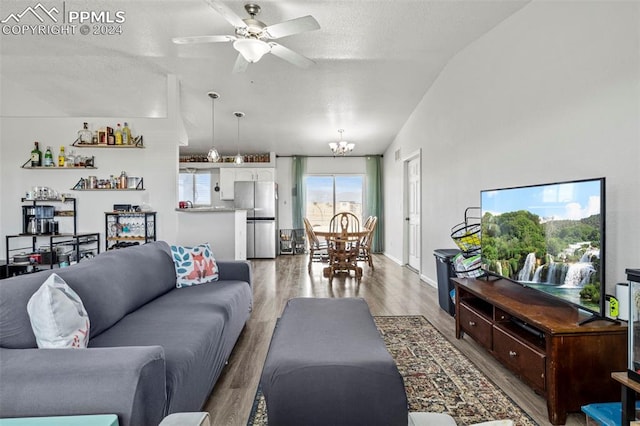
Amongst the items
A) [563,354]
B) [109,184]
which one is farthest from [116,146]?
[563,354]

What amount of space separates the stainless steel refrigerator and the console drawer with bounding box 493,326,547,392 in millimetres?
5552

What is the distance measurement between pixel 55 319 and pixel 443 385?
208 cm

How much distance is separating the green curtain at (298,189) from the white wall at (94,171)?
383 cm

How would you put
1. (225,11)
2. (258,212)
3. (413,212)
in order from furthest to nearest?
(258,212) → (413,212) → (225,11)

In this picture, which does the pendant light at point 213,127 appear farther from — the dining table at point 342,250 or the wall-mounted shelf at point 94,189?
the dining table at point 342,250

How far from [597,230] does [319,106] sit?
4358 millimetres

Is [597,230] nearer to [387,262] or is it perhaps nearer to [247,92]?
[247,92]

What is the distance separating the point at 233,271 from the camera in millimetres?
2986

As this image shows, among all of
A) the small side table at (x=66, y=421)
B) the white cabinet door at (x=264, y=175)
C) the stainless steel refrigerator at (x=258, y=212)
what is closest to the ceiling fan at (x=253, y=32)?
the small side table at (x=66, y=421)

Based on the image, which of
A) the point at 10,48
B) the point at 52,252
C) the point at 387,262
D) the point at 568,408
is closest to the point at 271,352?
the point at 568,408

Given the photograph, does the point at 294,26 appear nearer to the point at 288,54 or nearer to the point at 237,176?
the point at 288,54

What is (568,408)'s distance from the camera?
1635mm

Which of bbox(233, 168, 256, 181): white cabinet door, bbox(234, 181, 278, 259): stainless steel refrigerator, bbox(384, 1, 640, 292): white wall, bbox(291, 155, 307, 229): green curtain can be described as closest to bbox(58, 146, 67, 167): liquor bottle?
bbox(234, 181, 278, 259): stainless steel refrigerator

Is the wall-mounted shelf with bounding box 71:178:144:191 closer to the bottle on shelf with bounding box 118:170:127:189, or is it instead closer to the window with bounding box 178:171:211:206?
the bottle on shelf with bounding box 118:170:127:189
